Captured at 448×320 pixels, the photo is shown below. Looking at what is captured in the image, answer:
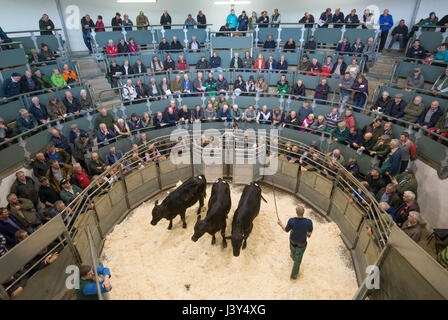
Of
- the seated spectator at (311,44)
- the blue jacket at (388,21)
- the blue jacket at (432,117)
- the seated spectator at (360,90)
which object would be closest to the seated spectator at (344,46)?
the seated spectator at (311,44)

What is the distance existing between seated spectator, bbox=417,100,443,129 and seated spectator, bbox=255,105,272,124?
469cm

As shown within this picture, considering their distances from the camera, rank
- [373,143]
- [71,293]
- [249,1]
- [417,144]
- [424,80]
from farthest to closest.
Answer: [249,1] → [424,80] → [373,143] → [417,144] → [71,293]

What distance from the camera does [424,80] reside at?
9.45 meters

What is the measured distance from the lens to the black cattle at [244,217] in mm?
5387

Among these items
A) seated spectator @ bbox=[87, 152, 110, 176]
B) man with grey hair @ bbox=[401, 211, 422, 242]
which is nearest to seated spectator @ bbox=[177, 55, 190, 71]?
seated spectator @ bbox=[87, 152, 110, 176]

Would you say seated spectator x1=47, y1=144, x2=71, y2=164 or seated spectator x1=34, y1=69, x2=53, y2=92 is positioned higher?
seated spectator x1=34, y1=69, x2=53, y2=92

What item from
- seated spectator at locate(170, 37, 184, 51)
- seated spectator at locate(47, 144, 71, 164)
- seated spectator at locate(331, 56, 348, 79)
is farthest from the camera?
seated spectator at locate(170, 37, 184, 51)

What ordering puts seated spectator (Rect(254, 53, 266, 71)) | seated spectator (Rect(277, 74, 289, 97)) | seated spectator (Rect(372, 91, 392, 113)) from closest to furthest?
seated spectator (Rect(372, 91, 392, 113))
seated spectator (Rect(277, 74, 289, 97))
seated spectator (Rect(254, 53, 266, 71))

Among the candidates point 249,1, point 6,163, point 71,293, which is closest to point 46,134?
point 6,163

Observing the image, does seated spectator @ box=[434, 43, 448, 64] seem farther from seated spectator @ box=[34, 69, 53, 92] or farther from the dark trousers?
seated spectator @ box=[34, 69, 53, 92]

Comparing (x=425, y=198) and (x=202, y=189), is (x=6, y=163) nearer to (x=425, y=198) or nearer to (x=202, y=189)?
(x=202, y=189)

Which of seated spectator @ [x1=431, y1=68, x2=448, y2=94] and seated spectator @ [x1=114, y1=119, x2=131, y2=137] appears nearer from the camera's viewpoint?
seated spectator @ [x1=431, y1=68, x2=448, y2=94]

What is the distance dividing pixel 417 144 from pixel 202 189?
6052mm

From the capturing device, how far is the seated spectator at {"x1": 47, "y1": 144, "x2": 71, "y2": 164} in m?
6.96
